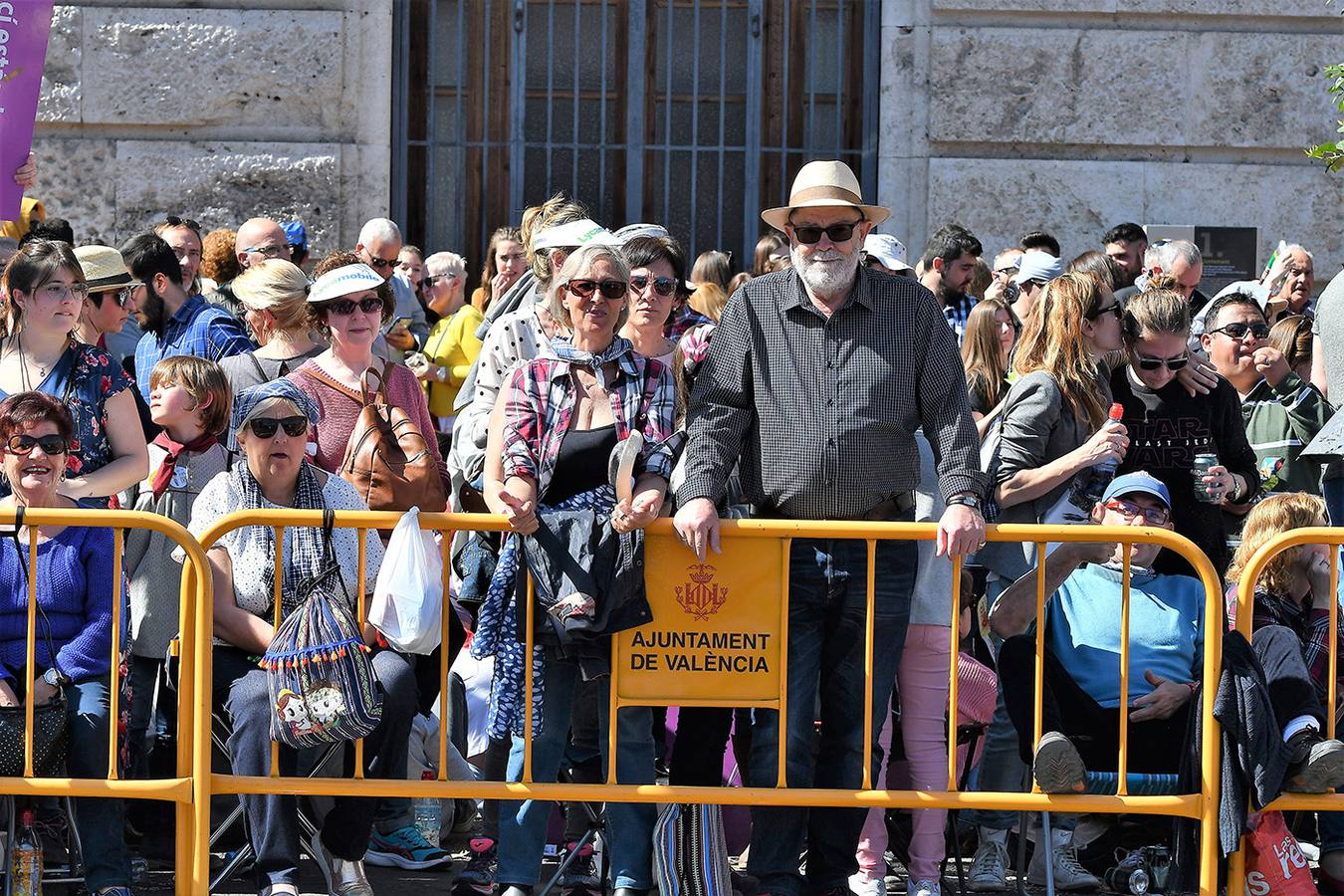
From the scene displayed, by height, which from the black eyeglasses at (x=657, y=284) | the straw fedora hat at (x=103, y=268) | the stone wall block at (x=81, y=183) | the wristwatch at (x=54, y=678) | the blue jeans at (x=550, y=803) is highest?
the stone wall block at (x=81, y=183)

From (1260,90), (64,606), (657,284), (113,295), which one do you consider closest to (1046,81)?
(1260,90)

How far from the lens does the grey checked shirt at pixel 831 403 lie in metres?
5.52

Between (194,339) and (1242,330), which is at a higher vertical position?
(1242,330)

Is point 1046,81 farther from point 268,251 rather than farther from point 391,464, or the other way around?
point 391,464

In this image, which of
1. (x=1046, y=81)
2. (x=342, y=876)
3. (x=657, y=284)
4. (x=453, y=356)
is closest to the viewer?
(x=342, y=876)

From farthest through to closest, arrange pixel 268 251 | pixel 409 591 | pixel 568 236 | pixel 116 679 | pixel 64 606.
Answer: pixel 268 251 < pixel 568 236 < pixel 64 606 < pixel 116 679 < pixel 409 591

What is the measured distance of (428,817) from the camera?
6.49 m

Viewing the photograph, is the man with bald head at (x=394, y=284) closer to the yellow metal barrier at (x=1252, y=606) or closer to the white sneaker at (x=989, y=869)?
the white sneaker at (x=989, y=869)

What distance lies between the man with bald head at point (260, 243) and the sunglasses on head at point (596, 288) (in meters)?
2.90

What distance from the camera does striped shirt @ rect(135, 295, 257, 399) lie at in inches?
289

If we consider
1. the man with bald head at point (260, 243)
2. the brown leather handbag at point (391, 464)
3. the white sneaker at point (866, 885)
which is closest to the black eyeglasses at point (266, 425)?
the brown leather handbag at point (391, 464)

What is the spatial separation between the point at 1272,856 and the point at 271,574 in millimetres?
3048

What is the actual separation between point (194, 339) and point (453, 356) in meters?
1.51

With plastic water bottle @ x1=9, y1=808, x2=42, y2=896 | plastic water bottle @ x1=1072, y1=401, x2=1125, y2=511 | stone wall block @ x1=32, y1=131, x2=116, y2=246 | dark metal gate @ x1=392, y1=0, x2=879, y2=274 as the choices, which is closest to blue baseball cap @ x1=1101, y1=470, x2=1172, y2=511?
plastic water bottle @ x1=1072, y1=401, x2=1125, y2=511
